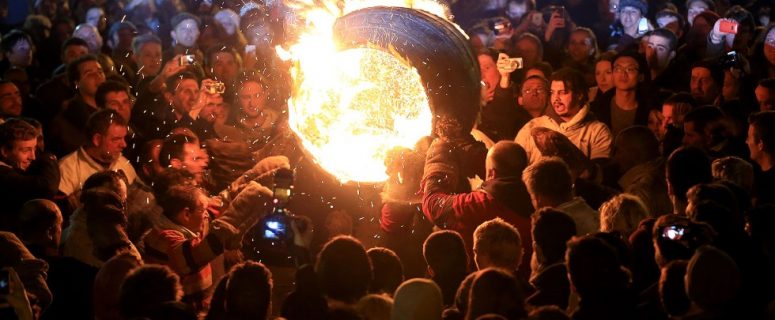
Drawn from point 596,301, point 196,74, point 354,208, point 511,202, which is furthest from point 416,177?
point 196,74

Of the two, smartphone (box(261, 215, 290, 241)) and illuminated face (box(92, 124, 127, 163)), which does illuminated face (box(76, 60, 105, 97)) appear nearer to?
illuminated face (box(92, 124, 127, 163))

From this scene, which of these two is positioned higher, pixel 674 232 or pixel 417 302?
pixel 674 232

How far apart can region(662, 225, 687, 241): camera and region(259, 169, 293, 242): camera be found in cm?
194

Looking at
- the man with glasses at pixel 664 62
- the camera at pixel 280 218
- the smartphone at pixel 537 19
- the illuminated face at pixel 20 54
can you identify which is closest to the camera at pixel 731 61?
the man with glasses at pixel 664 62

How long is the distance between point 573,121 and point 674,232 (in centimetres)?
368

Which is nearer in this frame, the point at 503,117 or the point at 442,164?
the point at 442,164

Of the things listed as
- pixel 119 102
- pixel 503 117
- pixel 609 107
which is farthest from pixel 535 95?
pixel 119 102

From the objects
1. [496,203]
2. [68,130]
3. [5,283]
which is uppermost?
[5,283]

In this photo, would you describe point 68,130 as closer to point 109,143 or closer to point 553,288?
point 109,143

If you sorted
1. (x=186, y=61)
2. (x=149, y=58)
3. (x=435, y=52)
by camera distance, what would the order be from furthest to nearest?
(x=149, y=58) → (x=186, y=61) → (x=435, y=52)

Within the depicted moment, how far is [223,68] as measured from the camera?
1190 cm

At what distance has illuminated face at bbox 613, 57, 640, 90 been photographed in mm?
9891

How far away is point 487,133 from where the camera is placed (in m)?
9.72

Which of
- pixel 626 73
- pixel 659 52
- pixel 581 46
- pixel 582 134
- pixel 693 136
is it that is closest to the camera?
pixel 693 136
